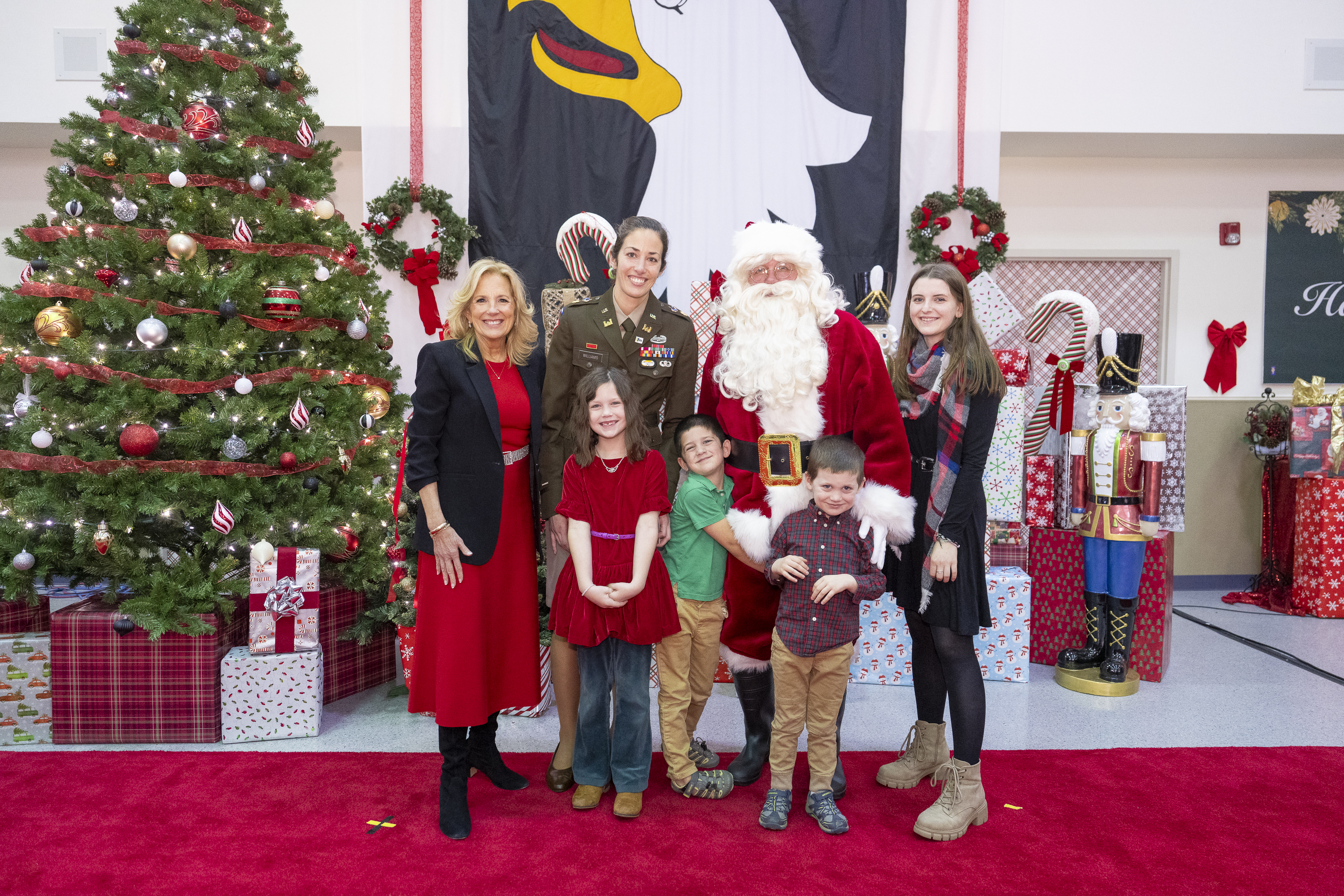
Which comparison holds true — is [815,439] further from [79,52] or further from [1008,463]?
[79,52]

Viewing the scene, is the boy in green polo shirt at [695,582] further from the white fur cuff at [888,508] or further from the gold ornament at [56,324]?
the gold ornament at [56,324]

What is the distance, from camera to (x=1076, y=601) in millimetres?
3797

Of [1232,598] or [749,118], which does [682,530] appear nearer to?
[749,118]

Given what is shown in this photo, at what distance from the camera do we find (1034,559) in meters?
3.96

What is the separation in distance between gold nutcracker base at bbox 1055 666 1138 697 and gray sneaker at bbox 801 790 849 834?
176cm

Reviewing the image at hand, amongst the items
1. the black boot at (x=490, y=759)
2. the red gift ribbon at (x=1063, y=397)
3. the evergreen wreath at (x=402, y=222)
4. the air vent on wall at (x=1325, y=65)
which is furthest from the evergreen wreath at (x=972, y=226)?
the black boot at (x=490, y=759)

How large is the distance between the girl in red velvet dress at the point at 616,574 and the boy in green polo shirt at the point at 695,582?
0.07 m

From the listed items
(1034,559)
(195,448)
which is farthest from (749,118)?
(195,448)

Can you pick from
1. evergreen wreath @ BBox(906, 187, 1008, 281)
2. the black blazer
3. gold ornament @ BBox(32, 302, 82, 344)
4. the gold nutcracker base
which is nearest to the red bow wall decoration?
evergreen wreath @ BBox(906, 187, 1008, 281)

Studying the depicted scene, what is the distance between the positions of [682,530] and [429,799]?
114 cm

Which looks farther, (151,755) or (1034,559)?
(1034,559)

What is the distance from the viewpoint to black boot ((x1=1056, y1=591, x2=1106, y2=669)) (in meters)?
3.56

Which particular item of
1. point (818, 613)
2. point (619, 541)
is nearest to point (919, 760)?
point (818, 613)

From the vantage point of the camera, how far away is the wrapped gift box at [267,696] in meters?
2.90
